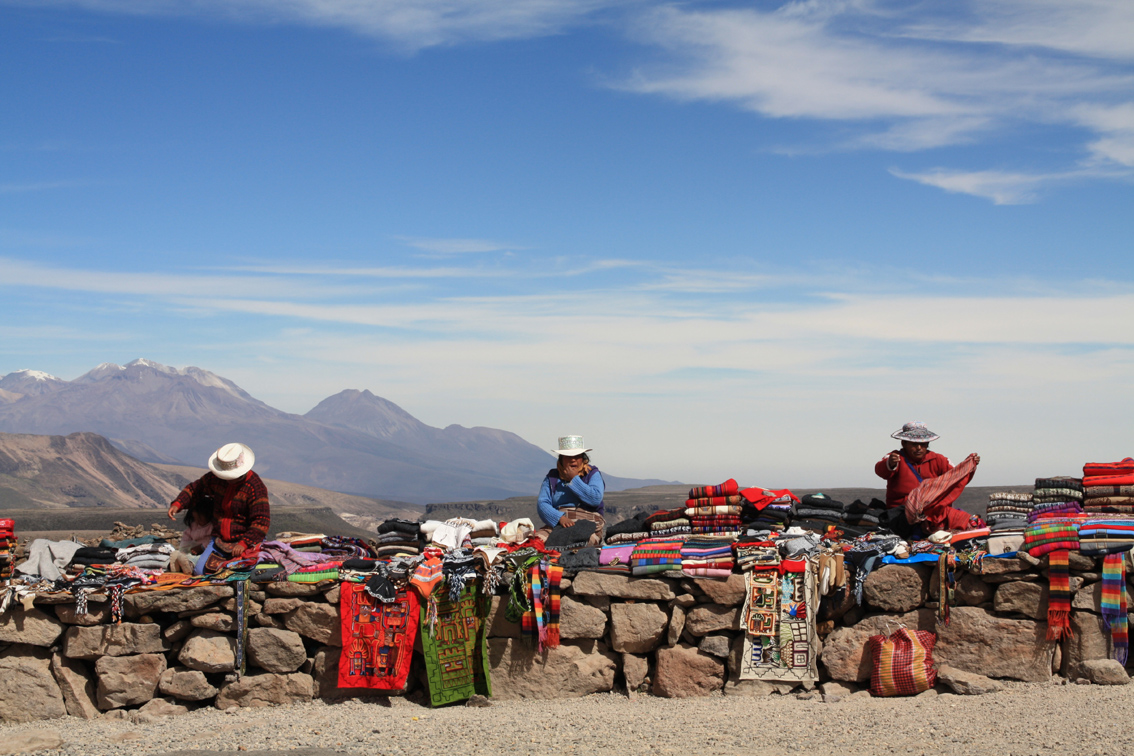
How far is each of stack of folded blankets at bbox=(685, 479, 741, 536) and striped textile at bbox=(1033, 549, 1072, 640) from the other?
2.59 m

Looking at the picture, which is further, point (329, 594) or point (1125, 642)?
point (329, 594)

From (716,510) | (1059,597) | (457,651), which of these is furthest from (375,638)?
(1059,597)

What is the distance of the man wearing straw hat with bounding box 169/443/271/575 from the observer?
8.61 m

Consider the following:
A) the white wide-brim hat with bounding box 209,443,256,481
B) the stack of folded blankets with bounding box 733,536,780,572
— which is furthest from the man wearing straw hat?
the stack of folded blankets with bounding box 733,536,780,572

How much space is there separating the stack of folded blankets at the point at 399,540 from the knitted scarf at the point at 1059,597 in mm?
5329

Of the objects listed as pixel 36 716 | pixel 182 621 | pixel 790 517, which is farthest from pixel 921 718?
pixel 36 716

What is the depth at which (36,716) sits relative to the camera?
815cm

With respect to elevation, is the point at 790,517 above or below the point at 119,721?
above

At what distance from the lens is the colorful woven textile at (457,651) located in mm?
8031

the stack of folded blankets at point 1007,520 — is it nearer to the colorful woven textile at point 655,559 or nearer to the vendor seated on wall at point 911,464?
the vendor seated on wall at point 911,464

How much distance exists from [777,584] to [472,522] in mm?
3418

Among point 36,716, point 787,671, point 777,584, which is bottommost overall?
point 36,716

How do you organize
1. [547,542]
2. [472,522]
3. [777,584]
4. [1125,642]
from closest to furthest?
[1125,642]
[777,584]
[547,542]
[472,522]

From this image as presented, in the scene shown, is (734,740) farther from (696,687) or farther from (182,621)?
(182,621)
